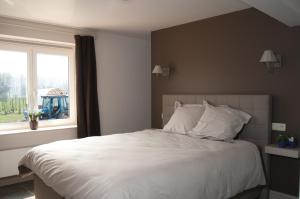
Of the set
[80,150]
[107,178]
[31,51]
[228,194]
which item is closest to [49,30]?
[31,51]

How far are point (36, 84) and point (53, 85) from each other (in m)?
0.28

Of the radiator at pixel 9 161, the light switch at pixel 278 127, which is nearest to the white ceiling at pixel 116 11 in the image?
the light switch at pixel 278 127

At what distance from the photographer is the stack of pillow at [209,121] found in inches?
120

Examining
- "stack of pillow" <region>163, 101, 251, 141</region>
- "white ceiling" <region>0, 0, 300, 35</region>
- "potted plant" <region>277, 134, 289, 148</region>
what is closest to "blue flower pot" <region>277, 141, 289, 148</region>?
"potted plant" <region>277, 134, 289, 148</region>

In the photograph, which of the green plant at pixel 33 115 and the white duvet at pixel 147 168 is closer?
the white duvet at pixel 147 168

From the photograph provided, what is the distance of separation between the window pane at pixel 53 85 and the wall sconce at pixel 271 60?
3062 mm

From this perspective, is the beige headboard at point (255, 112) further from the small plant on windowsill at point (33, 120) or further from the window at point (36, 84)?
the small plant on windowsill at point (33, 120)

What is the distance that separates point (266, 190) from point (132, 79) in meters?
2.89

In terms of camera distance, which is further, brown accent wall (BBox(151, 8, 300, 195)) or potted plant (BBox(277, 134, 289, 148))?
brown accent wall (BBox(151, 8, 300, 195))

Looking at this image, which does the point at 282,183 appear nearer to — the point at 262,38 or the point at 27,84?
the point at 262,38

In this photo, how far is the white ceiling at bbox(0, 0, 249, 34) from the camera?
9.93 feet

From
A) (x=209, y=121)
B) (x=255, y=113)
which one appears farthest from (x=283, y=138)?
(x=209, y=121)

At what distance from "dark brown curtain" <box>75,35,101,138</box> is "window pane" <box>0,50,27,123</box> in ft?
2.65

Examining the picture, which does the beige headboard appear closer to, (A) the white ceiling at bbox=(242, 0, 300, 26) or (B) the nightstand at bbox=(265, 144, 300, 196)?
(B) the nightstand at bbox=(265, 144, 300, 196)
